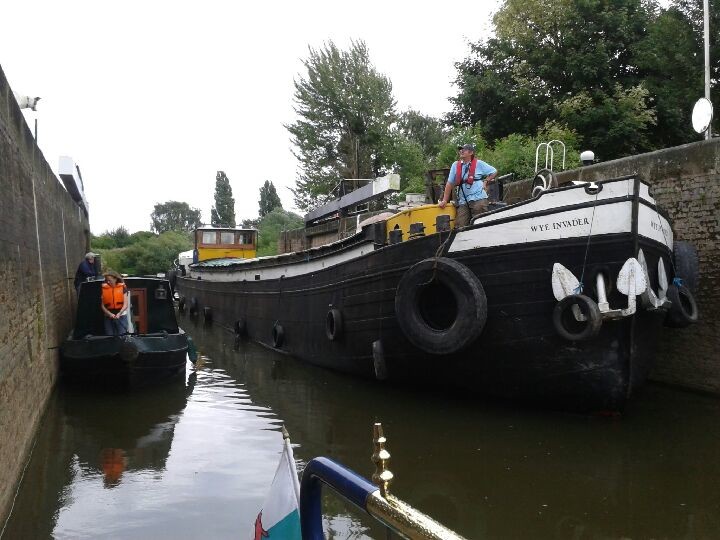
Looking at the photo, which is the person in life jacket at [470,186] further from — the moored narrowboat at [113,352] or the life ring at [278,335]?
the life ring at [278,335]

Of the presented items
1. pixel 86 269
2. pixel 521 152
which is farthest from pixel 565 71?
pixel 86 269

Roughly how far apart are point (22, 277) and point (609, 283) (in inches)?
228

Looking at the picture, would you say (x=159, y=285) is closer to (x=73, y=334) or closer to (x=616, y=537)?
(x=73, y=334)

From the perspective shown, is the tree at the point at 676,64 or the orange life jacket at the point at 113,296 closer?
the orange life jacket at the point at 113,296

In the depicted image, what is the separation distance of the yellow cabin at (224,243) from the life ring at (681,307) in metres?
17.1

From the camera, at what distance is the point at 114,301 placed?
942 centimetres

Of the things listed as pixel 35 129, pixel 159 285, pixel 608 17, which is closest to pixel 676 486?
pixel 159 285

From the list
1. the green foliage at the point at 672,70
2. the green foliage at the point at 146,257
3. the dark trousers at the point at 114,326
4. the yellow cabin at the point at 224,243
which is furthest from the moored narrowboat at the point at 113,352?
the green foliage at the point at 146,257

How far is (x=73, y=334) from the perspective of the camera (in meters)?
9.74

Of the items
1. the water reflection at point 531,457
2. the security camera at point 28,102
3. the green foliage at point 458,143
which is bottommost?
the water reflection at point 531,457

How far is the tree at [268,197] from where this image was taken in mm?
70812

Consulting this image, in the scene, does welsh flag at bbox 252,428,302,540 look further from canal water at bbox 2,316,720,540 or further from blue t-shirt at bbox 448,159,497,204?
blue t-shirt at bbox 448,159,497,204

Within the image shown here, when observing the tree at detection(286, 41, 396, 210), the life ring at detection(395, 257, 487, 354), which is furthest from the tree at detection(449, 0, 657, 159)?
the life ring at detection(395, 257, 487, 354)

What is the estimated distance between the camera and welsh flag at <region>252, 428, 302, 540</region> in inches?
98.7
